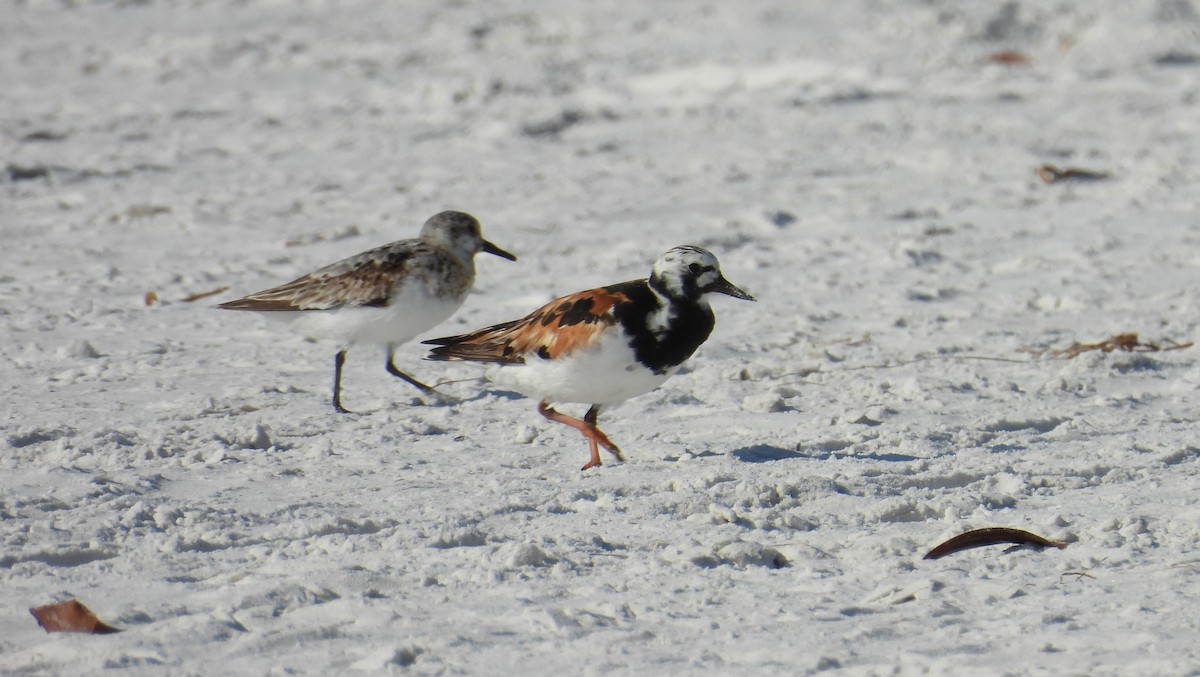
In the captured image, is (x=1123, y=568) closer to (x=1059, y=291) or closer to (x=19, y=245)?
(x=1059, y=291)

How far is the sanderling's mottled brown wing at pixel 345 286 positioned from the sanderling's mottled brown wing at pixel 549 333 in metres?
0.54

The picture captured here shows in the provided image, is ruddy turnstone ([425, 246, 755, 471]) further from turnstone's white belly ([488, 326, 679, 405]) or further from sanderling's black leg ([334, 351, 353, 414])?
sanderling's black leg ([334, 351, 353, 414])

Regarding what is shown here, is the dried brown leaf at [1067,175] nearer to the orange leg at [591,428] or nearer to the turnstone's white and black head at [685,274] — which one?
the turnstone's white and black head at [685,274]

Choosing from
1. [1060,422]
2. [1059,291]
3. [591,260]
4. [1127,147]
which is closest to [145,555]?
[1060,422]

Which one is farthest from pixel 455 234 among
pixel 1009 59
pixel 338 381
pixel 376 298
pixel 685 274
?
pixel 1009 59

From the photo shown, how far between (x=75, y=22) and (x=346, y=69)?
308 centimetres

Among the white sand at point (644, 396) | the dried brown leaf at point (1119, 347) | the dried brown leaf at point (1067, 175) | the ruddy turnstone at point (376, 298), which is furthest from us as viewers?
the dried brown leaf at point (1067, 175)

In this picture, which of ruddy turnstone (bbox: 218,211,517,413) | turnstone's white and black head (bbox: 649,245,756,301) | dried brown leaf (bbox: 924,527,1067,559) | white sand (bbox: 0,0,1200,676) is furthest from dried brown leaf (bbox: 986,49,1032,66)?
dried brown leaf (bbox: 924,527,1067,559)

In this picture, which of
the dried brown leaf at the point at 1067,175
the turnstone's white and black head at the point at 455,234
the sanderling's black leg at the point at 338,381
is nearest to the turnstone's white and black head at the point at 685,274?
the sanderling's black leg at the point at 338,381

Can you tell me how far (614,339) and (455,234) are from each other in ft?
5.36

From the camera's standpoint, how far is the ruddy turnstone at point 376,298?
598 cm

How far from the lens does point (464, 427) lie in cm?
551

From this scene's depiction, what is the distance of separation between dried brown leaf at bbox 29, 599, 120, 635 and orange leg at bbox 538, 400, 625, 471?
173 cm

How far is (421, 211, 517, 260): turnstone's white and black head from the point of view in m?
6.40
